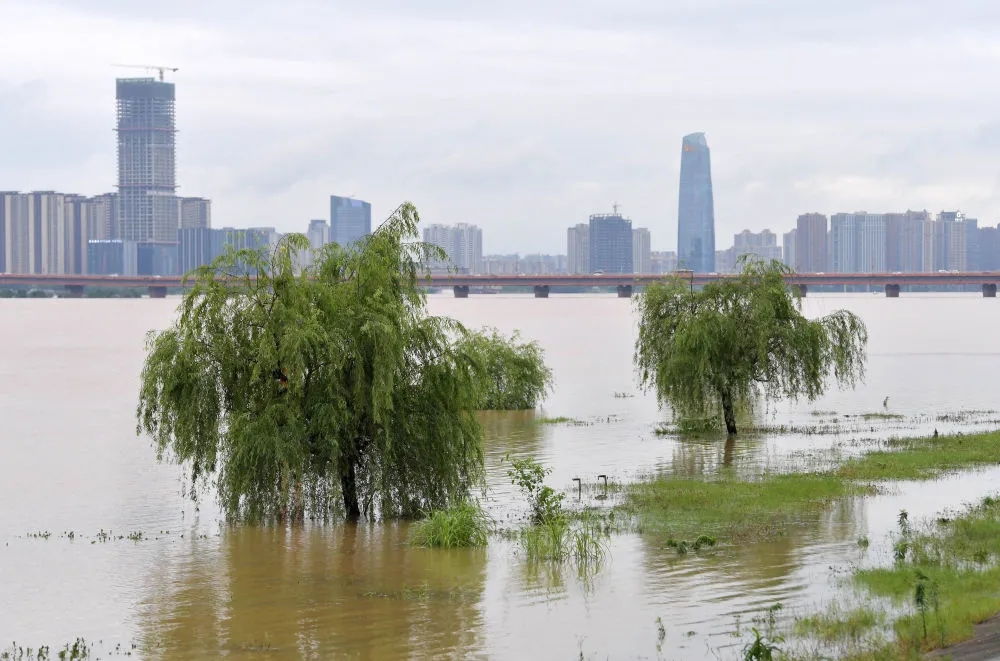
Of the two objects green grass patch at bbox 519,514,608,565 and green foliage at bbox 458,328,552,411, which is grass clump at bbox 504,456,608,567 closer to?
green grass patch at bbox 519,514,608,565

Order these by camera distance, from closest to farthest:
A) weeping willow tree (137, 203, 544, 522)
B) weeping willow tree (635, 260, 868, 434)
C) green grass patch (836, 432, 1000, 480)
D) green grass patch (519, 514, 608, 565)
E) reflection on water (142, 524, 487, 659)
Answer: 1. reflection on water (142, 524, 487, 659)
2. green grass patch (519, 514, 608, 565)
3. weeping willow tree (137, 203, 544, 522)
4. green grass patch (836, 432, 1000, 480)
5. weeping willow tree (635, 260, 868, 434)

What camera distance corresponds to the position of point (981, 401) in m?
71.5

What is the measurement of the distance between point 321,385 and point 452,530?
459cm

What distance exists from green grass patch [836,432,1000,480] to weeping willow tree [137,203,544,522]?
44.0ft

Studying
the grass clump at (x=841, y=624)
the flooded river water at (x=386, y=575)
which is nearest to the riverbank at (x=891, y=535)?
the grass clump at (x=841, y=624)

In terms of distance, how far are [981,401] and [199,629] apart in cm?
5650

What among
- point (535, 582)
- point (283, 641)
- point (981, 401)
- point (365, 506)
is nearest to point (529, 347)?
point (981, 401)

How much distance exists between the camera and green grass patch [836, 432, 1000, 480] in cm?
3959

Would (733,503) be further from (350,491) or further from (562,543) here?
(350,491)

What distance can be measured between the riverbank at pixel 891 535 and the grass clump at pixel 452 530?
4002mm

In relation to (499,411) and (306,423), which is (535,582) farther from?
(499,411)

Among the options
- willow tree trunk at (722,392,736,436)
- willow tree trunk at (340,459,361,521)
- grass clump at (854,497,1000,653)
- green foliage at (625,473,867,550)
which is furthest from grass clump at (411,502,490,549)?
willow tree trunk at (722,392,736,436)

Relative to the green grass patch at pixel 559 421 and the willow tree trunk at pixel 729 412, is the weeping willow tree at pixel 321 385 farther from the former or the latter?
the green grass patch at pixel 559 421

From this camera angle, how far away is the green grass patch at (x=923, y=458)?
130ft
